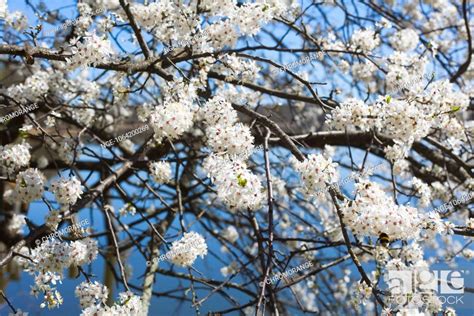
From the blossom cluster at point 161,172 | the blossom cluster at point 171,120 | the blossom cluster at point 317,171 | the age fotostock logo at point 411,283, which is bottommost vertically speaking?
the age fotostock logo at point 411,283

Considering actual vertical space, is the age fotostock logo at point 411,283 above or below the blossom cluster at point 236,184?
below

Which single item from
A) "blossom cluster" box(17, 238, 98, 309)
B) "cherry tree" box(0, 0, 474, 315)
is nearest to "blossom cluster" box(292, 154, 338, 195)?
"cherry tree" box(0, 0, 474, 315)

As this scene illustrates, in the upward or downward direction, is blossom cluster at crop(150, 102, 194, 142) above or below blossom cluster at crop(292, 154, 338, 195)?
above

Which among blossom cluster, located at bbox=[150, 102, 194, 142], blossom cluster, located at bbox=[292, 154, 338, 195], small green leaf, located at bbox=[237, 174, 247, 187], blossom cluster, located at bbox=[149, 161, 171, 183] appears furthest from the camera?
blossom cluster, located at bbox=[149, 161, 171, 183]

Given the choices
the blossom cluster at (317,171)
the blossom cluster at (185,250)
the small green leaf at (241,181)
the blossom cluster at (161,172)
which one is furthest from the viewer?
the blossom cluster at (161,172)

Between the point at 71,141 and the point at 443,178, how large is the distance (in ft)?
8.54

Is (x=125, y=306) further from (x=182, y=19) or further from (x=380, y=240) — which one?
(x=182, y=19)

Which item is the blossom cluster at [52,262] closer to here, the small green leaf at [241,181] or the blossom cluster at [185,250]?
the blossom cluster at [185,250]

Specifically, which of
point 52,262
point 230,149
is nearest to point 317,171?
point 230,149

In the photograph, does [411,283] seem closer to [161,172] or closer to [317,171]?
[317,171]

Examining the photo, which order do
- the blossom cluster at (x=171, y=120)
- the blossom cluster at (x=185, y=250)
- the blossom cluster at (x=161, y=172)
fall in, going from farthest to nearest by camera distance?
the blossom cluster at (x=161, y=172)
the blossom cluster at (x=185, y=250)
the blossom cluster at (x=171, y=120)

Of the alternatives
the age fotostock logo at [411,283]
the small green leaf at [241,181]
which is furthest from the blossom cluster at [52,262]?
the age fotostock logo at [411,283]

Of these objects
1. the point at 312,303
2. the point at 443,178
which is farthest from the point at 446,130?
the point at 312,303

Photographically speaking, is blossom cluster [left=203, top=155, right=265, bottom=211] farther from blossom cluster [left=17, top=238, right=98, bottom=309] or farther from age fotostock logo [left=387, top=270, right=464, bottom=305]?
blossom cluster [left=17, top=238, right=98, bottom=309]
